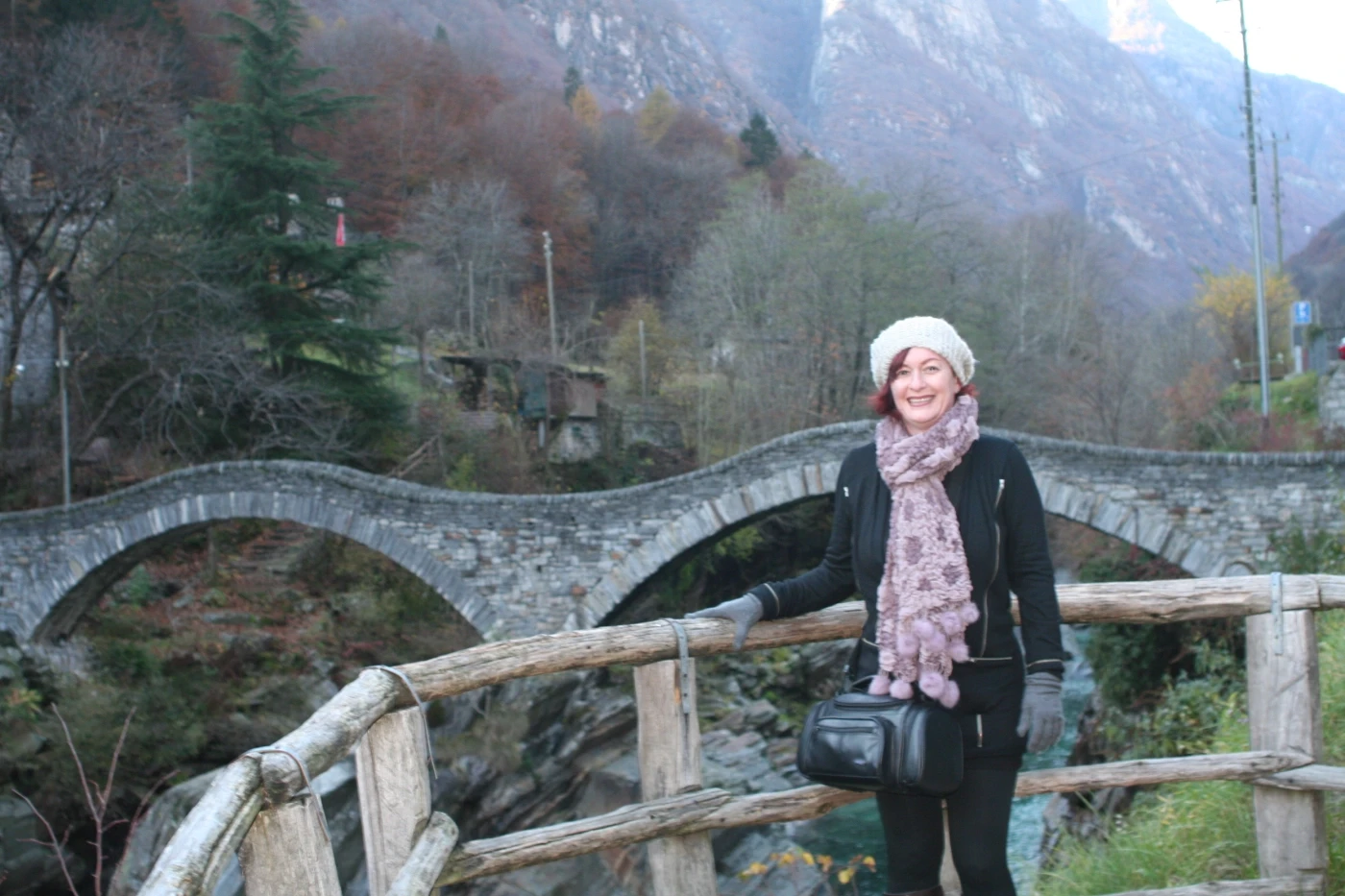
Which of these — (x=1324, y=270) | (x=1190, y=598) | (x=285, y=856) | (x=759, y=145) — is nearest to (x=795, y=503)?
(x=1190, y=598)

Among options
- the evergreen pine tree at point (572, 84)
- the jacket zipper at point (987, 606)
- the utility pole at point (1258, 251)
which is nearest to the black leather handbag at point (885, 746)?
the jacket zipper at point (987, 606)

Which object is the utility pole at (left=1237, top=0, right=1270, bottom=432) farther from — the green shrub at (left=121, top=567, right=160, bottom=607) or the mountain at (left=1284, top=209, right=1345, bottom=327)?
the green shrub at (left=121, top=567, right=160, bottom=607)

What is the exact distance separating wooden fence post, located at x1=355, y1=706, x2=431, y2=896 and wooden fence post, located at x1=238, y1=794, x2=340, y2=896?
0.55 metres

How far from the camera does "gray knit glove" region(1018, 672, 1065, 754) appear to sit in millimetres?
2219

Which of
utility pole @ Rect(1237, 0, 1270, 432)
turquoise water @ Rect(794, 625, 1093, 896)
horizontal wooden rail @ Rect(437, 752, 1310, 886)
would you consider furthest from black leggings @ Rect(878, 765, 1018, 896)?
utility pole @ Rect(1237, 0, 1270, 432)

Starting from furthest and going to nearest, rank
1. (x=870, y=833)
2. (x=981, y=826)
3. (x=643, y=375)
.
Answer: (x=643, y=375) → (x=870, y=833) → (x=981, y=826)

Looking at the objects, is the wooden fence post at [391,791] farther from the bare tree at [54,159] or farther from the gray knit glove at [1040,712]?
the bare tree at [54,159]

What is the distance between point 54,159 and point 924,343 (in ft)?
54.8

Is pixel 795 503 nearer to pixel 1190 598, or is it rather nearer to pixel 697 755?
pixel 1190 598

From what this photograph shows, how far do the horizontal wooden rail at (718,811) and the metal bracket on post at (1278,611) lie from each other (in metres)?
0.24

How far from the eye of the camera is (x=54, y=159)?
636 inches

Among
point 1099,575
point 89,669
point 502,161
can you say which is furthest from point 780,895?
point 502,161

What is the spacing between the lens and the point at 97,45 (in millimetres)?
18969

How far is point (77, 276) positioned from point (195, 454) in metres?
3.17
